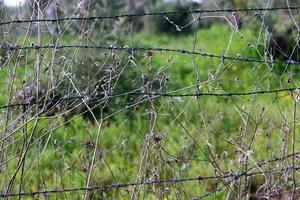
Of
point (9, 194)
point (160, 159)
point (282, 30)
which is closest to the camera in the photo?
point (9, 194)

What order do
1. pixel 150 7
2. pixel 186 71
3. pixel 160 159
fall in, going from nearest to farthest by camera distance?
pixel 160 159
pixel 186 71
pixel 150 7

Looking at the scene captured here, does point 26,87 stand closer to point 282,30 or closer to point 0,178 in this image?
point 0,178

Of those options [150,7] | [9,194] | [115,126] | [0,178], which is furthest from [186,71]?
[150,7]

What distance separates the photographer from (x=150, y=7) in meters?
25.2

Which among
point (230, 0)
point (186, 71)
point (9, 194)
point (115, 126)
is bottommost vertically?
point (9, 194)

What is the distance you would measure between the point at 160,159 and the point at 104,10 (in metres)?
5.07

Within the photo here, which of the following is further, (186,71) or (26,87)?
(186,71)

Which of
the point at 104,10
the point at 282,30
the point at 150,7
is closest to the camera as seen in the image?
the point at 104,10

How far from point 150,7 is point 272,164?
21093 mm

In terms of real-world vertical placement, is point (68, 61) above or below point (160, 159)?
above

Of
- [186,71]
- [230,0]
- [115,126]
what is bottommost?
[115,126]

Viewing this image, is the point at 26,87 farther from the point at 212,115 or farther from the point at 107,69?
the point at 212,115

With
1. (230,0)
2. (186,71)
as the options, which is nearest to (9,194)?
(186,71)

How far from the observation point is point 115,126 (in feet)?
25.0
